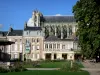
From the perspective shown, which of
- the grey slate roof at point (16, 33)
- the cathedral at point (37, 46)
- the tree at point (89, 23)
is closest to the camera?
the tree at point (89, 23)

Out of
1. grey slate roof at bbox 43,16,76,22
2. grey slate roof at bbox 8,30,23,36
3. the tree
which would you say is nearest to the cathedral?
grey slate roof at bbox 8,30,23,36

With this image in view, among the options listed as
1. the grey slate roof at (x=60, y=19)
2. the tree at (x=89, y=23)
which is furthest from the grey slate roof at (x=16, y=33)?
the tree at (x=89, y=23)

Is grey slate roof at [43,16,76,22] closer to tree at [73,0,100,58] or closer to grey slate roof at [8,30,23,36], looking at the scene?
grey slate roof at [8,30,23,36]

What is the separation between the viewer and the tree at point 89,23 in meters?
37.2

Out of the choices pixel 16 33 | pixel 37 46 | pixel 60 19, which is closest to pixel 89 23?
pixel 37 46

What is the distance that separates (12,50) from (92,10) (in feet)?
190

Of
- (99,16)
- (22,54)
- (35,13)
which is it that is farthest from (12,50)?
(99,16)

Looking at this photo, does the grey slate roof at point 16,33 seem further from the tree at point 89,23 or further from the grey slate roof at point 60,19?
the tree at point 89,23

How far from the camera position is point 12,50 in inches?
3634

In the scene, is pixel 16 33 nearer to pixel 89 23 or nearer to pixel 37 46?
pixel 37 46

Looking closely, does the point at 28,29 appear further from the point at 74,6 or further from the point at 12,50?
the point at 74,6

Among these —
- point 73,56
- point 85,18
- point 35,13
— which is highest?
point 35,13

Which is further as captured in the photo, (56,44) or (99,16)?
(56,44)

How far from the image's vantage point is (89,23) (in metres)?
39.0
